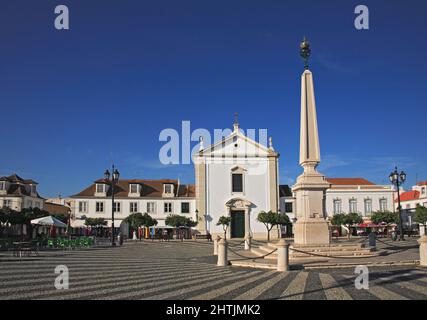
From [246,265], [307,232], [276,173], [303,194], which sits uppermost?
[276,173]

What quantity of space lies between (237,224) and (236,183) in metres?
4.38

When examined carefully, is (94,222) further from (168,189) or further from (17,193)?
(17,193)

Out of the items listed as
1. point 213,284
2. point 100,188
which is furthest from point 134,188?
point 213,284

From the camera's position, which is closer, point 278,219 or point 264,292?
point 264,292

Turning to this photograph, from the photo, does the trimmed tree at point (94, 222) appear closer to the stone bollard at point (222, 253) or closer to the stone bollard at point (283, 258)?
the stone bollard at point (222, 253)

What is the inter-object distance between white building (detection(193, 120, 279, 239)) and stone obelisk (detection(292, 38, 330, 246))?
2711 centimetres

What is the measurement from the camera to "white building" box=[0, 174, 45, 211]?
165 feet

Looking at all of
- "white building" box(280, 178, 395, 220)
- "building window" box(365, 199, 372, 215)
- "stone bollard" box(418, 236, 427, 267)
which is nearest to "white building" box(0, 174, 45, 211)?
"white building" box(280, 178, 395, 220)

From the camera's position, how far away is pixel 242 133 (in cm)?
4612

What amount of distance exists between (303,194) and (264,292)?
8.61 meters

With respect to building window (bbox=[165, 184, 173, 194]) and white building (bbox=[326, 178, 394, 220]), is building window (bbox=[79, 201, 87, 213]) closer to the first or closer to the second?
building window (bbox=[165, 184, 173, 194])
